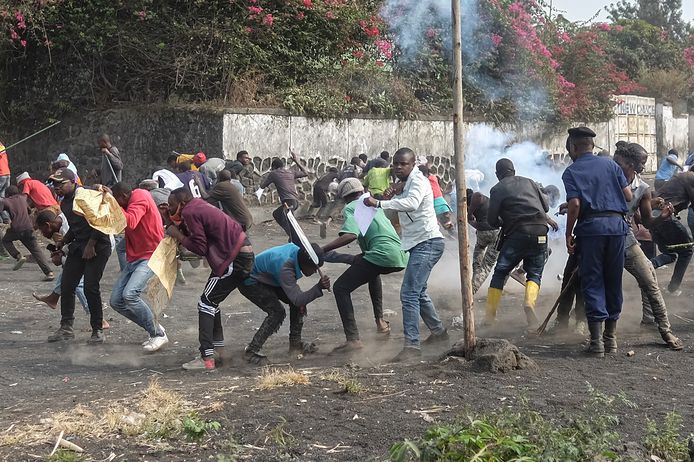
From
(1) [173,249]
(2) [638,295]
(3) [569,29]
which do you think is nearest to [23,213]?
(1) [173,249]

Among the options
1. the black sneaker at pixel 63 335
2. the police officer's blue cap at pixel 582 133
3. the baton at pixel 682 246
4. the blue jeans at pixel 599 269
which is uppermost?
the police officer's blue cap at pixel 582 133

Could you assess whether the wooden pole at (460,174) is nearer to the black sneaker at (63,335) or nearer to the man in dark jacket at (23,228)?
the black sneaker at (63,335)

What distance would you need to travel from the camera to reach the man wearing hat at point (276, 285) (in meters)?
8.28

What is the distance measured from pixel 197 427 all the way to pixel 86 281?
4.08 m

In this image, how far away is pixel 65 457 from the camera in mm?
5270

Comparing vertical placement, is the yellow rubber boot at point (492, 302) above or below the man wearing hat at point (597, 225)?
below

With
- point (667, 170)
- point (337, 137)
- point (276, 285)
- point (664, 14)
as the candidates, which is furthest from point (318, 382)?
point (664, 14)

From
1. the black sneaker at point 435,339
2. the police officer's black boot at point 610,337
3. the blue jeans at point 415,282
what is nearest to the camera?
the police officer's black boot at point 610,337

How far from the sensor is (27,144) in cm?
2061

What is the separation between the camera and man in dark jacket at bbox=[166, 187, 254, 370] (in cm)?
801

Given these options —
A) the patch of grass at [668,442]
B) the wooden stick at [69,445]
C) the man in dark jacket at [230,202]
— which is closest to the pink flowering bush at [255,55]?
the man in dark jacket at [230,202]

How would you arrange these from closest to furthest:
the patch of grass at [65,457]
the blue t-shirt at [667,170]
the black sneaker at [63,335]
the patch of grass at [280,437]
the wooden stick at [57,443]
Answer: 1. the patch of grass at [65,457]
2. the wooden stick at [57,443]
3. the patch of grass at [280,437]
4. the black sneaker at [63,335]
5. the blue t-shirt at [667,170]

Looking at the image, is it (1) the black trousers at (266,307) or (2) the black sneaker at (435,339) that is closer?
(1) the black trousers at (266,307)

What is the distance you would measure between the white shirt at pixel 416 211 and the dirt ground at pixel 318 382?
40.0 inches
